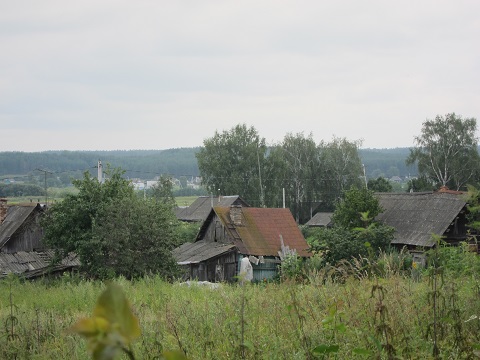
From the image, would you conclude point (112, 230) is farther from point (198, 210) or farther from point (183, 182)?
point (183, 182)

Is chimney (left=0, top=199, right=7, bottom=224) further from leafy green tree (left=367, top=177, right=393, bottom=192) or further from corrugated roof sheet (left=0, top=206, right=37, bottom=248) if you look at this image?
leafy green tree (left=367, top=177, right=393, bottom=192)

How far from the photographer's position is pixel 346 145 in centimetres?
6925

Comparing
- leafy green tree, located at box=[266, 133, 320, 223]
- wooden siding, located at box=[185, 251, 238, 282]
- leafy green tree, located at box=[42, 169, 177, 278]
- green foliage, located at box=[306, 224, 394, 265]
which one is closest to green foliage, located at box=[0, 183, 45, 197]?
leafy green tree, located at box=[266, 133, 320, 223]

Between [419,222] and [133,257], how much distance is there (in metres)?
18.6

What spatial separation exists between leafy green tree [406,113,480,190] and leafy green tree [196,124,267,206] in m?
15.9

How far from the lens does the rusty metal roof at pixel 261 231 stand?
105 feet

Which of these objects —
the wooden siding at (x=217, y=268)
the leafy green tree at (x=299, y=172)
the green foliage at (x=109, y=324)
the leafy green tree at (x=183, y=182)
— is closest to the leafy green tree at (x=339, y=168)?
the leafy green tree at (x=299, y=172)

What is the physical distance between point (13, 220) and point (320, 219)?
40912 mm

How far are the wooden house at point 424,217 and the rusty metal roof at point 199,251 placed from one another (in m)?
9.62

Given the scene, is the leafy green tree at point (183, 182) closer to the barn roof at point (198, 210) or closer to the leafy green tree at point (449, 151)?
the barn roof at point (198, 210)

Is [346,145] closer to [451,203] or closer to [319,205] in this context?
[319,205]

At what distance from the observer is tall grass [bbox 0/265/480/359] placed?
4.73 meters

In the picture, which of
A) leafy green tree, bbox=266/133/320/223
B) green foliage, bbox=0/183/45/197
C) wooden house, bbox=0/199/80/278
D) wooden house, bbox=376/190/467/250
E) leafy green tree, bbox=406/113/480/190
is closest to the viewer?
wooden house, bbox=0/199/80/278

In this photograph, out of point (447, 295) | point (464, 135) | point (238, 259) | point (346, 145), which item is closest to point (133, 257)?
point (238, 259)
